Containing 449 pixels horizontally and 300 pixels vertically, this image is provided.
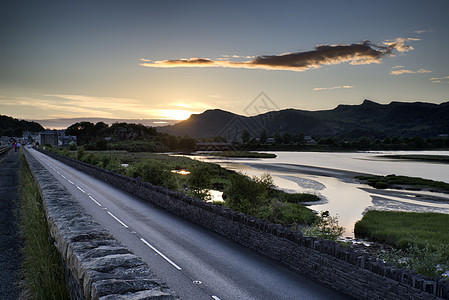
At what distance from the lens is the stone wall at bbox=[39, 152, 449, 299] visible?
25.6ft

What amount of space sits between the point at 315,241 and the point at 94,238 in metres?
7.11

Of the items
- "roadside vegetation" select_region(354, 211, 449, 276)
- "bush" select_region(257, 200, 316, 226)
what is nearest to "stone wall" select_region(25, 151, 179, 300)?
"bush" select_region(257, 200, 316, 226)

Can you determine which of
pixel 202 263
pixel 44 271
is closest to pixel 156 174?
pixel 202 263

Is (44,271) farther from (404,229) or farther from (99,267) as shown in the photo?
(404,229)

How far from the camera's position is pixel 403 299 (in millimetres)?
7852

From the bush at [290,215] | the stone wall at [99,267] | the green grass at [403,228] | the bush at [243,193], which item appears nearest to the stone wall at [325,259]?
the bush at [243,193]

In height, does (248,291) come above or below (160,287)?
below

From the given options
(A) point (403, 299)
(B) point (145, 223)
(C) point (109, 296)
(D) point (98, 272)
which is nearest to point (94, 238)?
(D) point (98, 272)

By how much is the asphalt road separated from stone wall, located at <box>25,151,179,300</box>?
340 centimetres

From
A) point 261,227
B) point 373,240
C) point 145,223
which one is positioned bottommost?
point 373,240

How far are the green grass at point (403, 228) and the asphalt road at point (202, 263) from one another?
12929mm

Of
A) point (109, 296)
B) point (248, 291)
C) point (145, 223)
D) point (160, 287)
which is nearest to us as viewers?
Result: point (109, 296)

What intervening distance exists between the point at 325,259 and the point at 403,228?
17738mm

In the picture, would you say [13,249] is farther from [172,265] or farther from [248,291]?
[248,291]
